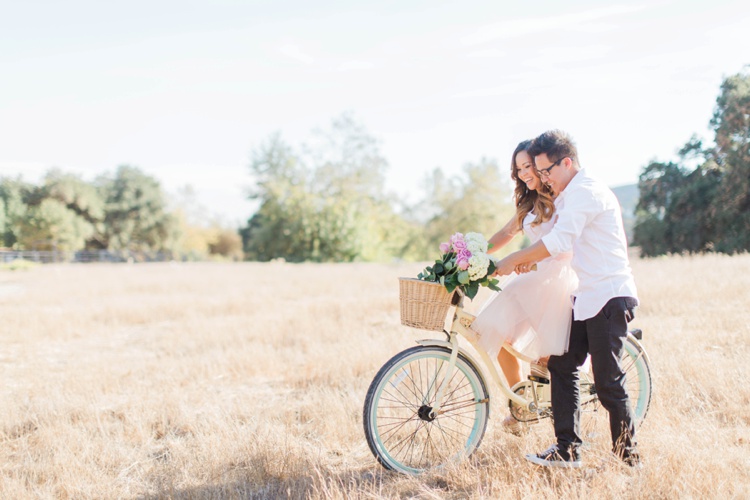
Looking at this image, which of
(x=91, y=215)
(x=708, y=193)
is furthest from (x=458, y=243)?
(x=91, y=215)

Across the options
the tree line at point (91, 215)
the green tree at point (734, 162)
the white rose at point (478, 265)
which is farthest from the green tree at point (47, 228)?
the white rose at point (478, 265)

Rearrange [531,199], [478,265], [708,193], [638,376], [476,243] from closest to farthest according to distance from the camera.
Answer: [478,265] → [476,243] → [531,199] → [638,376] → [708,193]

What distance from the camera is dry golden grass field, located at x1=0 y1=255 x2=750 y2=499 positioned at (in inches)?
144

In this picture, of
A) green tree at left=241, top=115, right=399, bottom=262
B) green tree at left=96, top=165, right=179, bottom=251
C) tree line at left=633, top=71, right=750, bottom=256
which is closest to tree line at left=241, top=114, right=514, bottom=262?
green tree at left=241, top=115, right=399, bottom=262

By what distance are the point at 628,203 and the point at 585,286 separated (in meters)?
44.7

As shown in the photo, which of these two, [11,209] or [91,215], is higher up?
[11,209]

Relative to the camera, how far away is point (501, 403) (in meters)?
5.18

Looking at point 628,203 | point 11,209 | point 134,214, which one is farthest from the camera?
point 134,214

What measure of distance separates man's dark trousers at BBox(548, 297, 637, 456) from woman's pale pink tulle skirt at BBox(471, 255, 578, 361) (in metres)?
0.13

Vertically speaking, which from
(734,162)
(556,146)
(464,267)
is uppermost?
(734,162)

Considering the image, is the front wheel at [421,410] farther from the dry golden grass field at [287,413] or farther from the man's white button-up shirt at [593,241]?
the man's white button-up shirt at [593,241]

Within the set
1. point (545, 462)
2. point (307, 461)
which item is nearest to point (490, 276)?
point (545, 462)

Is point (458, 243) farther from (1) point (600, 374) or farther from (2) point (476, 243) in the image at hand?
(1) point (600, 374)

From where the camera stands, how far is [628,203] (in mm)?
44500
